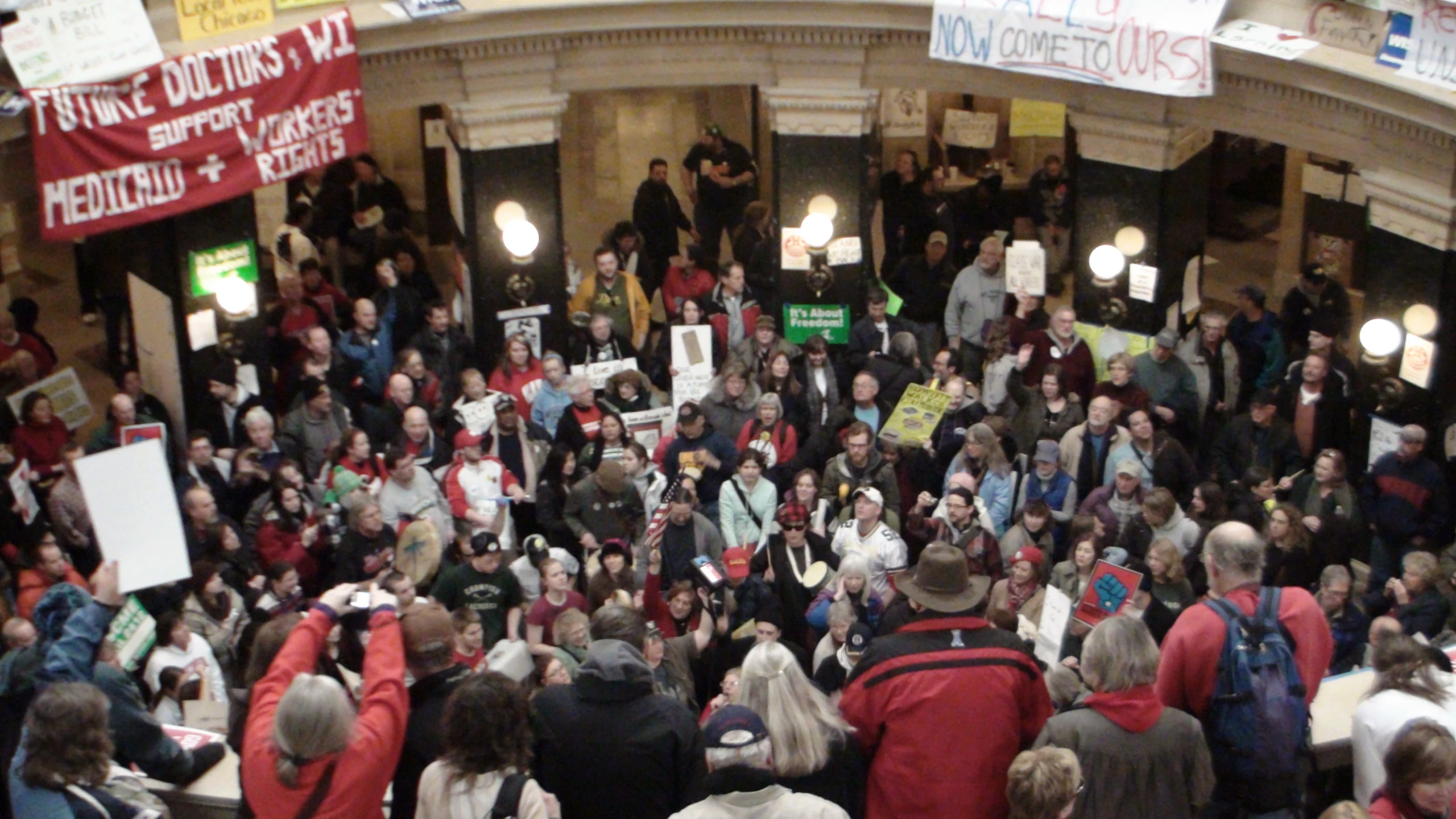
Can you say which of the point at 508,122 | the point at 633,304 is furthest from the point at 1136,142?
the point at 508,122

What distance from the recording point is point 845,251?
1591 centimetres

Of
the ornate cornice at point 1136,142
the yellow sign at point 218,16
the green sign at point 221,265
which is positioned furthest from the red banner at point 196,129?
the ornate cornice at point 1136,142

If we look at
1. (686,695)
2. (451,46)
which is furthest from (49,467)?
(686,695)

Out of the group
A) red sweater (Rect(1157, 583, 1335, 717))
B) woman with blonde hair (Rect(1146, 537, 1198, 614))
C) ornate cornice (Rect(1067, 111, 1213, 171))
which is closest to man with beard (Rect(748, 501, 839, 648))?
woman with blonde hair (Rect(1146, 537, 1198, 614))

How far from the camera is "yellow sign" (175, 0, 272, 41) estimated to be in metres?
13.5

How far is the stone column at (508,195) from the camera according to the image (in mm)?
15508

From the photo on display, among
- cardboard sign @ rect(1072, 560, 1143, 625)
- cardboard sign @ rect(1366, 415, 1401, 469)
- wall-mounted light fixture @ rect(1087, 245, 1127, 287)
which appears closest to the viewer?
cardboard sign @ rect(1072, 560, 1143, 625)

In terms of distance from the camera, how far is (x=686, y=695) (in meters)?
9.19

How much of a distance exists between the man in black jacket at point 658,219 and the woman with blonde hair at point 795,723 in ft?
37.6

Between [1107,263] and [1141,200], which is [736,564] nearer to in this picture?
[1107,263]

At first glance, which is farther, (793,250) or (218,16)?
(793,250)

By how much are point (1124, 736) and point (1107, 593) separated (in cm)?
367

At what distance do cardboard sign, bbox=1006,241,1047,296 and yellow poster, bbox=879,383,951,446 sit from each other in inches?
80.4

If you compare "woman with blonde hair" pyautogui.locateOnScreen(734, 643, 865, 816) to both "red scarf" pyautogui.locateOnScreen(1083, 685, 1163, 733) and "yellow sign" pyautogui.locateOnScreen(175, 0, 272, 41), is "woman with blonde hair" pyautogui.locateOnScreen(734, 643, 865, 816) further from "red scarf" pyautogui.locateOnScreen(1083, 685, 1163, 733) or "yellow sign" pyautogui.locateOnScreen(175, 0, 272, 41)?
"yellow sign" pyautogui.locateOnScreen(175, 0, 272, 41)
